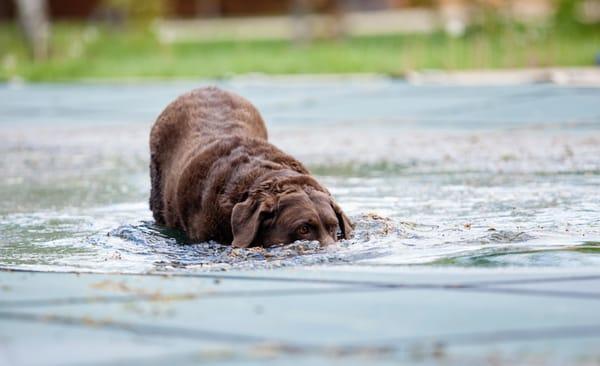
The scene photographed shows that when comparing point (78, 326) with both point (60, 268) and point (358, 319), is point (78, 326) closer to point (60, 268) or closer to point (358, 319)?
point (358, 319)

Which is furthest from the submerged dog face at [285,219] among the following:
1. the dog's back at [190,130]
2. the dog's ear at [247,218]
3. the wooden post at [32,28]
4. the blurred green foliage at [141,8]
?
the blurred green foliage at [141,8]

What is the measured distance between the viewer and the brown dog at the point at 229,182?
621 centimetres

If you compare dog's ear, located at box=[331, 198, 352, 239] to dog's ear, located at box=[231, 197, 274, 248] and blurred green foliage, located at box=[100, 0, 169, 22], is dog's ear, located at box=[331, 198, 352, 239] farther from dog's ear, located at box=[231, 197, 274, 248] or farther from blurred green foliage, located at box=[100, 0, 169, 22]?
blurred green foliage, located at box=[100, 0, 169, 22]

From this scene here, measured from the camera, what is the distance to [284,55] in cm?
2558

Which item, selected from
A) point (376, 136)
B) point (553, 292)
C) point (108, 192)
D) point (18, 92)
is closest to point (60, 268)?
point (553, 292)

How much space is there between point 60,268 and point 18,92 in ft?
44.6

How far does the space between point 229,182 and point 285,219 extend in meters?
0.58

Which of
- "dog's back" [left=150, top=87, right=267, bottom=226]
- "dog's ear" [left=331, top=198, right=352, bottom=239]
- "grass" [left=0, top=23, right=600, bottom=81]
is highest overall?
"dog's back" [left=150, top=87, right=267, bottom=226]

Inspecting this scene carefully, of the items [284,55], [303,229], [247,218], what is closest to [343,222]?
[303,229]

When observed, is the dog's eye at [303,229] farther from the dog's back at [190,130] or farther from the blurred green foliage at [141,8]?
the blurred green foliage at [141,8]

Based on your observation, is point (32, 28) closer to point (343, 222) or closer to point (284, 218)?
point (343, 222)

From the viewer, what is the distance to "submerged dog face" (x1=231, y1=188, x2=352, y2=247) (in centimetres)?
617

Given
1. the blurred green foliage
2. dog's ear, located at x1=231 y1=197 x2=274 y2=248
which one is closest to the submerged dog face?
dog's ear, located at x1=231 y1=197 x2=274 y2=248

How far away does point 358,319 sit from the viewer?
4297 mm
